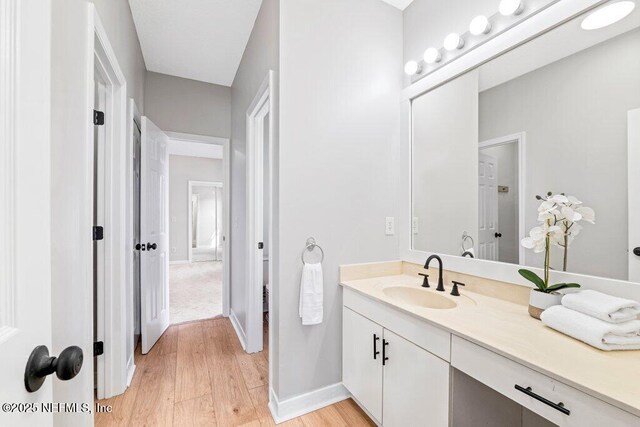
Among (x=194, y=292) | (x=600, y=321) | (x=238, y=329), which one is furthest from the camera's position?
(x=194, y=292)

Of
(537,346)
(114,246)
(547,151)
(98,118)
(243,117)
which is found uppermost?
(243,117)

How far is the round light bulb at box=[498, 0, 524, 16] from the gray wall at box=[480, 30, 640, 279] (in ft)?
1.05

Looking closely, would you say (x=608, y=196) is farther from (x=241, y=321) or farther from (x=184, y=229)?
(x=184, y=229)

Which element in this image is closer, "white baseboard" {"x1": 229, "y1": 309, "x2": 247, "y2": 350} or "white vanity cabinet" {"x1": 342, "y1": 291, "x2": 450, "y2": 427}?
"white vanity cabinet" {"x1": 342, "y1": 291, "x2": 450, "y2": 427}

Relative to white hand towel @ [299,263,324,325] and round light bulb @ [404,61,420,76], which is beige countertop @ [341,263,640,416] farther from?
round light bulb @ [404,61,420,76]

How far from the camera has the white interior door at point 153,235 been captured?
7.87ft

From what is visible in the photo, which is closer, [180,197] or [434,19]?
[434,19]

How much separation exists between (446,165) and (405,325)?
1.07 meters

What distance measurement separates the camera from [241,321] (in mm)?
2744

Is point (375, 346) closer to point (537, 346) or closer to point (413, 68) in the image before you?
point (537, 346)

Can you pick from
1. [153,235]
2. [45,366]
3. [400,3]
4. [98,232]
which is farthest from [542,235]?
[153,235]

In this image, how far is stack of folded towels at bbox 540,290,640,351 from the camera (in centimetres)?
91

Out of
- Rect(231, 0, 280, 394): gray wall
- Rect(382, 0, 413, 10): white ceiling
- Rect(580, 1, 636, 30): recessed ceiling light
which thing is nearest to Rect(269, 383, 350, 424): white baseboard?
Rect(231, 0, 280, 394): gray wall

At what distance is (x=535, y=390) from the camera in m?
0.85
